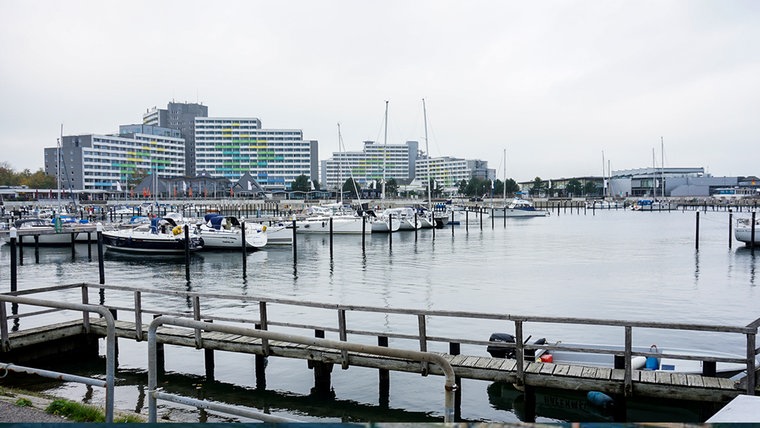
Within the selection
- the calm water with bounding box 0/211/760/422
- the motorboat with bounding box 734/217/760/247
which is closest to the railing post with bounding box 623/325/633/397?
the calm water with bounding box 0/211/760/422

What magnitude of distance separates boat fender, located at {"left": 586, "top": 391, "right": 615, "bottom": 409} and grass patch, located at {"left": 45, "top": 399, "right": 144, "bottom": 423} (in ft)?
29.0

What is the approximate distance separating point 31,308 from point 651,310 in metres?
26.5

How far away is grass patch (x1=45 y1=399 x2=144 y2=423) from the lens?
8.55 meters

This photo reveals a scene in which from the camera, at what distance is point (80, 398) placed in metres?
13.9

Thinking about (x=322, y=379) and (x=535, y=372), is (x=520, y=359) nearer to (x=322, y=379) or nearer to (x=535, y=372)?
(x=535, y=372)

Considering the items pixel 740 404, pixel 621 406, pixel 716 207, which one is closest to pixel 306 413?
pixel 621 406

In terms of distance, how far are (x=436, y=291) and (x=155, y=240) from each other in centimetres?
2808

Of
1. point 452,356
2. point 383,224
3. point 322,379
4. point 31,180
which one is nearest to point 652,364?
point 452,356

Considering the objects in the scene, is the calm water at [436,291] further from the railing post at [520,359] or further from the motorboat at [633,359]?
the railing post at [520,359]

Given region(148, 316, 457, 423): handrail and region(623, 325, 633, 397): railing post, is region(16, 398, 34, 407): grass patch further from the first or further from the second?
region(623, 325, 633, 397): railing post

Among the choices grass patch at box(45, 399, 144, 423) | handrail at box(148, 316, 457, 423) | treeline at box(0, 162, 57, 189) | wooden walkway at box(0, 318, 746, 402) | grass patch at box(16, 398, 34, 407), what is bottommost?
wooden walkway at box(0, 318, 746, 402)

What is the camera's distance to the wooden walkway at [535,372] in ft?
35.6

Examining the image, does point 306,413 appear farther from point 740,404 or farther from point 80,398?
point 740,404

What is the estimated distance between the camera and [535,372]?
11.8 m
